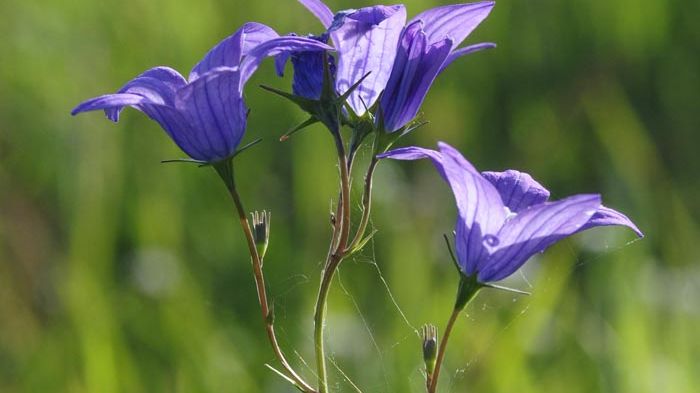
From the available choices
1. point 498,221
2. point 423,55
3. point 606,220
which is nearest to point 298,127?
point 423,55

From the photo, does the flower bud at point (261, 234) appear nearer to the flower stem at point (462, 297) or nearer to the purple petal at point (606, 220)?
the flower stem at point (462, 297)

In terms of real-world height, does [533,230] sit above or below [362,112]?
below

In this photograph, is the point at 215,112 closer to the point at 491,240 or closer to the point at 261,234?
the point at 261,234

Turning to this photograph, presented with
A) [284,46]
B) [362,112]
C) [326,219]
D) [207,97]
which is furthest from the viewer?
[326,219]

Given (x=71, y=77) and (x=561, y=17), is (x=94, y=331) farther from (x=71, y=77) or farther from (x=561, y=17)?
(x=561, y=17)

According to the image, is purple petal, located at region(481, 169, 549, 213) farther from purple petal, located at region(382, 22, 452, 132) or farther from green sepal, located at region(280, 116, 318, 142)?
green sepal, located at region(280, 116, 318, 142)

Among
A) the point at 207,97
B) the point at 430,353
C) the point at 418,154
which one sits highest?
the point at 207,97
